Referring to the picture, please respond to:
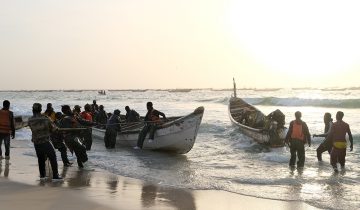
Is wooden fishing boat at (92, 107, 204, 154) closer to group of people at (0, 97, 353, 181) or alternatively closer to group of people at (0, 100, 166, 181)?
group of people at (0, 100, 166, 181)

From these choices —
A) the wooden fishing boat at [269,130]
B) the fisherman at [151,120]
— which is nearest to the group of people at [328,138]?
the wooden fishing boat at [269,130]

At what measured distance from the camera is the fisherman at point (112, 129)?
1653 cm

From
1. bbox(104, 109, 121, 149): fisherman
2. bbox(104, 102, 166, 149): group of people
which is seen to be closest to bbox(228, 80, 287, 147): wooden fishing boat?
bbox(104, 102, 166, 149): group of people

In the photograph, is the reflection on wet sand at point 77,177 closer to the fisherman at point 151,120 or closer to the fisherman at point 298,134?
the fisherman at point 151,120

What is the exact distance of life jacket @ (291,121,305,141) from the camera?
459 inches

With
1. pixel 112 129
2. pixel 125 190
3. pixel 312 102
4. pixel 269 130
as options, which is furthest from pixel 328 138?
pixel 312 102

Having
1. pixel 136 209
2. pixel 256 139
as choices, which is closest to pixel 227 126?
pixel 256 139

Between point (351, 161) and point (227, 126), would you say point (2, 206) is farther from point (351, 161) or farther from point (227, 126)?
point (227, 126)

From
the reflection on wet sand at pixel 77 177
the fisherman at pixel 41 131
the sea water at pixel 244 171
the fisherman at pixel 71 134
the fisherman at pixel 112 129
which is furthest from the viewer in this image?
the fisherman at pixel 112 129

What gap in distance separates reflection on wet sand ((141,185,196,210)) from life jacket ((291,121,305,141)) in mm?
4257

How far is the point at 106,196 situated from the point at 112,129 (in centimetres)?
896

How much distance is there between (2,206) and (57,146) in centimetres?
461

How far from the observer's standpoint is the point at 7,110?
39.4ft

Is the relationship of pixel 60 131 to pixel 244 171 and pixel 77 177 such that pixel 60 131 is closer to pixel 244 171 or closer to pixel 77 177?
pixel 77 177
